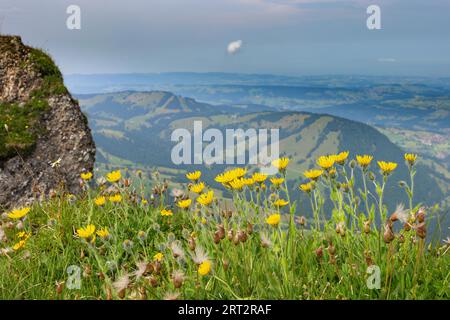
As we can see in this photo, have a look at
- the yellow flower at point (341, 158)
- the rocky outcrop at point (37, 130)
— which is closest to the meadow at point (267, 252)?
the yellow flower at point (341, 158)

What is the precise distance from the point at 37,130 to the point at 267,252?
995cm

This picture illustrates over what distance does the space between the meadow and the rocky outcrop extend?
5.56 m

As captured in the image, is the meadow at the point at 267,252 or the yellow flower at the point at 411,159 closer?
the meadow at the point at 267,252

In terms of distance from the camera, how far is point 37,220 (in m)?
6.74

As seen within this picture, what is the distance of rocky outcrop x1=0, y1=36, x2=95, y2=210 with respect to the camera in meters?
10.9

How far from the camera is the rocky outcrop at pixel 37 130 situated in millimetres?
10881

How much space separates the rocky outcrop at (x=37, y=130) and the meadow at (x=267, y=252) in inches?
219

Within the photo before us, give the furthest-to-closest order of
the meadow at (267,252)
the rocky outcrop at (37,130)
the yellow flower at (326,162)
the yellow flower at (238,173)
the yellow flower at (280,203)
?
the rocky outcrop at (37,130)
the yellow flower at (280,203)
the yellow flower at (326,162)
the yellow flower at (238,173)
the meadow at (267,252)

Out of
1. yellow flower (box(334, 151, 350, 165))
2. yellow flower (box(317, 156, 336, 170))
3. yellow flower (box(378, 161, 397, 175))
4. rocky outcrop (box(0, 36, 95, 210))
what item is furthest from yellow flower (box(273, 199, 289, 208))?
rocky outcrop (box(0, 36, 95, 210))

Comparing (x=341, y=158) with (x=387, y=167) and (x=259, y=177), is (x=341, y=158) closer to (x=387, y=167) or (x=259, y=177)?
(x=387, y=167)

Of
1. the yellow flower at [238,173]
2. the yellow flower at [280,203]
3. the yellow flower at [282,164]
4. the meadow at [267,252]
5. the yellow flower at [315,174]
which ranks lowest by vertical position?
the meadow at [267,252]

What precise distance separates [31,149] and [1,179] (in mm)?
1137

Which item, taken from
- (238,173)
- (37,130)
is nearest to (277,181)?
(238,173)

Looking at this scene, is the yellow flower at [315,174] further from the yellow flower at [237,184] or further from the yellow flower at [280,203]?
the yellow flower at [237,184]
